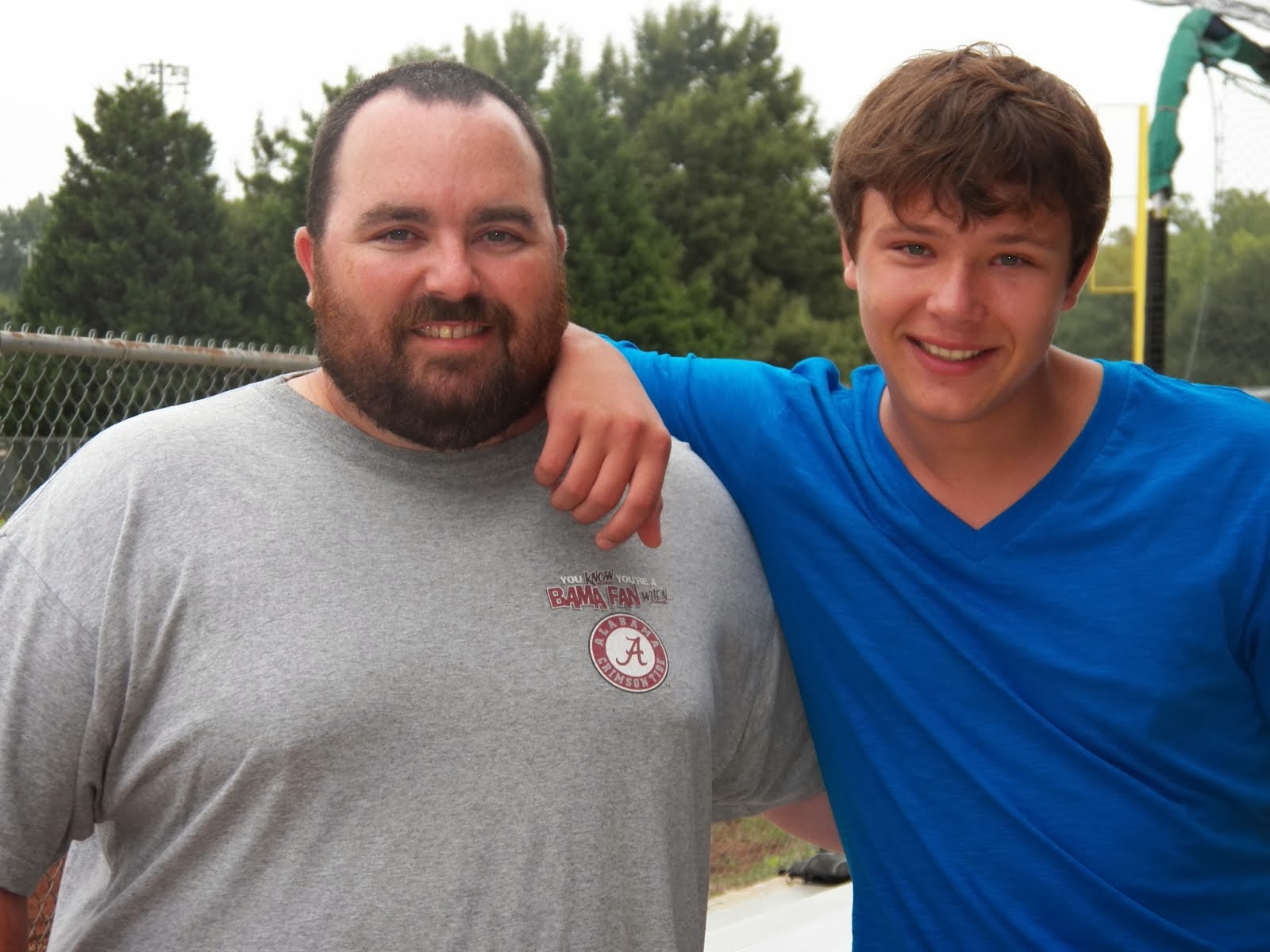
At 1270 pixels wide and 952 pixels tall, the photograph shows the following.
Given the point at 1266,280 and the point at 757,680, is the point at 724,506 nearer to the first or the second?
the point at 757,680

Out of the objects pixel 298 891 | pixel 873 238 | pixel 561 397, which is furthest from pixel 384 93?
pixel 298 891

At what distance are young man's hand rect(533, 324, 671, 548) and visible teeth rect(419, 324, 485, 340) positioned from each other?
170 mm

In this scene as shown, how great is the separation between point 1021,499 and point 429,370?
842mm

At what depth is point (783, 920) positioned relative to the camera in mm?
3529

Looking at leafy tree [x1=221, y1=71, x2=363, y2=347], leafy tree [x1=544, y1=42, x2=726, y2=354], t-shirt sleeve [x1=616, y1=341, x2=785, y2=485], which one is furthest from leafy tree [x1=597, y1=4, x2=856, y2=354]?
t-shirt sleeve [x1=616, y1=341, x2=785, y2=485]

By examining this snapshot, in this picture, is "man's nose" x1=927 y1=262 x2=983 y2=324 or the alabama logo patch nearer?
the alabama logo patch

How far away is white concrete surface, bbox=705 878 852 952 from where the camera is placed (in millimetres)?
3241

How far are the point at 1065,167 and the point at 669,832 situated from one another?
1085 millimetres

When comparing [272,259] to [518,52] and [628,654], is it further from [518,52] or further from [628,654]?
[628,654]

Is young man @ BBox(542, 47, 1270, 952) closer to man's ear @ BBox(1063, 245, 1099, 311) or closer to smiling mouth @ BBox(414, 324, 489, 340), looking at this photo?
man's ear @ BBox(1063, 245, 1099, 311)

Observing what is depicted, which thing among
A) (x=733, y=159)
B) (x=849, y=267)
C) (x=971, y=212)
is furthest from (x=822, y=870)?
(x=733, y=159)

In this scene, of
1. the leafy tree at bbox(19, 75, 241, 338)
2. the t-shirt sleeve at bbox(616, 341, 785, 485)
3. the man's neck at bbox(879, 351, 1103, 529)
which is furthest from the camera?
the leafy tree at bbox(19, 75, 241, 338)

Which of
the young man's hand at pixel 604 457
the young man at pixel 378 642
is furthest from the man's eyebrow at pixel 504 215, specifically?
the young man's hand at pixel 604 457

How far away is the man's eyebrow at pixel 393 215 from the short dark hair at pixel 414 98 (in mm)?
97
